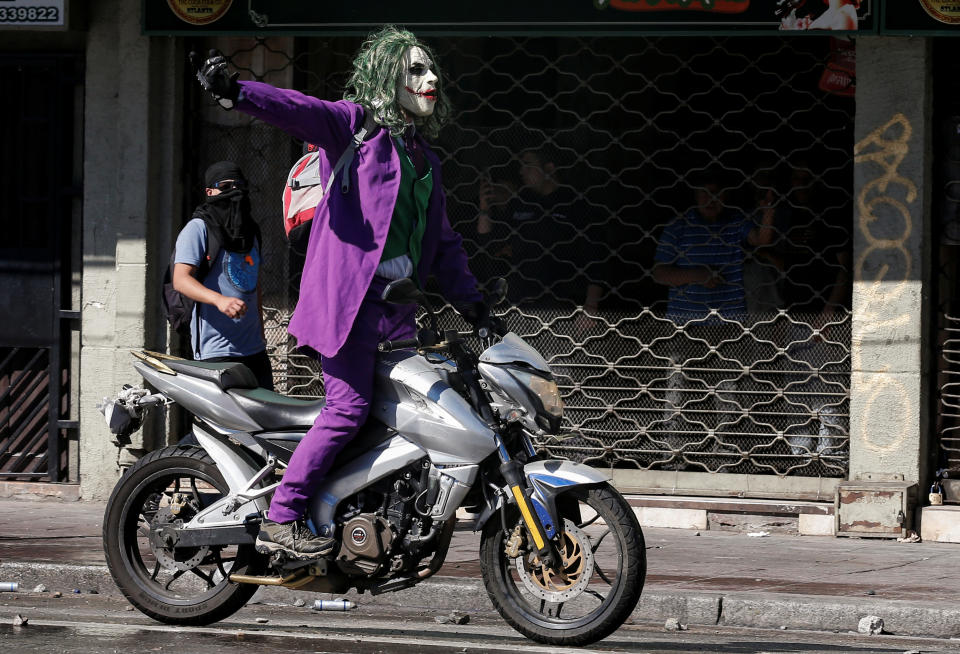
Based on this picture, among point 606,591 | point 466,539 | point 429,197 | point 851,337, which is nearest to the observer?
point 606,591

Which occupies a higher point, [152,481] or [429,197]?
[429,197]

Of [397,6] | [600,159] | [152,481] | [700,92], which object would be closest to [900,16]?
[700,92]

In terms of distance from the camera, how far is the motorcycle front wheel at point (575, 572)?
5367 millimetres

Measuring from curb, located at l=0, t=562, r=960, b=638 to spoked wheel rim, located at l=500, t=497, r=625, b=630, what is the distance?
4.28 ft

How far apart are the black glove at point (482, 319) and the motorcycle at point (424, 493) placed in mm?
37

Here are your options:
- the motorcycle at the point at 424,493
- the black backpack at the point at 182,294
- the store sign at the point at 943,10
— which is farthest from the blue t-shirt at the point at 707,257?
the motorcycle at the point at 424,493

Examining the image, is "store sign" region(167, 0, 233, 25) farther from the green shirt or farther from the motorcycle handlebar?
the motorcycle handlebar

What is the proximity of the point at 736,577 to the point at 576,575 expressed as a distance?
2.32 metres

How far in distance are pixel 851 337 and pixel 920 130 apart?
1293mm

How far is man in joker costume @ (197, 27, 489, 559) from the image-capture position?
18.4 feet

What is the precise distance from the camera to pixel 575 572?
5.48 metres

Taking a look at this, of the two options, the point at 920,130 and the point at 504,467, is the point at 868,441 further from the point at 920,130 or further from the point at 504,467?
the point at 504,467

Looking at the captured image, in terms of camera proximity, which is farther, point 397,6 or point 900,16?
point 397,6

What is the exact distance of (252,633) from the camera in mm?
6031
